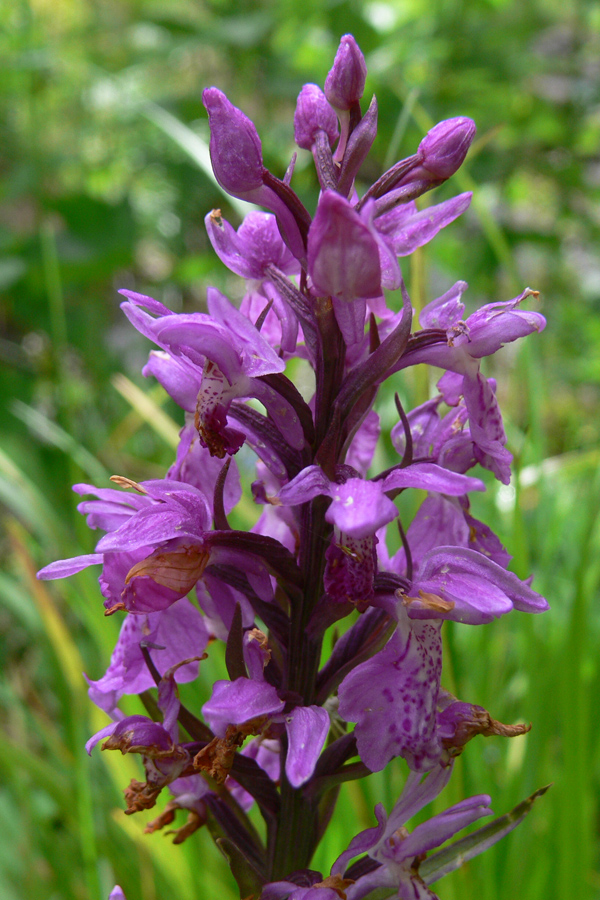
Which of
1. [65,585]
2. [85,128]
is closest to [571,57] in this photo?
[85,128]

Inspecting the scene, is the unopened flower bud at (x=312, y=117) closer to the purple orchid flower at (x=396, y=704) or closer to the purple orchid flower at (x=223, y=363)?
the purple orchid flower at (x=223, y=363)

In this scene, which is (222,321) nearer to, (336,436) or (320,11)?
(336,436)

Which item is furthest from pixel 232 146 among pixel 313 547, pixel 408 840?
pixel 408 840

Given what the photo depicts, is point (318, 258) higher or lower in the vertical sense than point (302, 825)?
higher

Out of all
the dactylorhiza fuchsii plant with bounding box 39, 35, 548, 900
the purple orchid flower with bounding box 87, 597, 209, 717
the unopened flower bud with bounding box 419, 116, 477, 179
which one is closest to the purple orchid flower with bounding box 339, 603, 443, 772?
the dactylorhiza fuchsii plant with bounding box 39, 35, 548, 900

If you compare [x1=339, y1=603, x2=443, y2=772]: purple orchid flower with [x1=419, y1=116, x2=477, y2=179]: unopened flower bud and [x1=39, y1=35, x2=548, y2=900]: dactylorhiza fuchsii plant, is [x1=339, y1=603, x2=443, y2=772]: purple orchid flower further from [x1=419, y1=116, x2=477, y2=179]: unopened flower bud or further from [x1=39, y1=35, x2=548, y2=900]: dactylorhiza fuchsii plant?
[x1=419, y1=116, x2=477, y2=179]: unopened flower bud

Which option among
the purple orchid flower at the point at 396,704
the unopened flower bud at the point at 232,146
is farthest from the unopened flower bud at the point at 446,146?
the purple orchid flower at the point at 396,704
